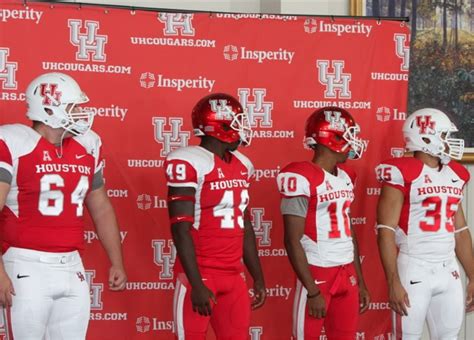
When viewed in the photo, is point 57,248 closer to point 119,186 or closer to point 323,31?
point 119,186

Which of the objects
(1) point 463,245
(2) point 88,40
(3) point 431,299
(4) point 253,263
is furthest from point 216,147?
(1) point 463,245

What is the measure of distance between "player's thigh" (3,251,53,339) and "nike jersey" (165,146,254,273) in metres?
0.56

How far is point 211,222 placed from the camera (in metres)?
3.10

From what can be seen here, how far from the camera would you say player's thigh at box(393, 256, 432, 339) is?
3334mm

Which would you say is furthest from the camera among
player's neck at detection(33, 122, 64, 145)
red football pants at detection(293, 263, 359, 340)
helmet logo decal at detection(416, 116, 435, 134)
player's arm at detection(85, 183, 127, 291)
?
helmet logo decal at detection(416, 116, 435, 134)

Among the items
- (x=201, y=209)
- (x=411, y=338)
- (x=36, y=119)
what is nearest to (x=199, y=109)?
(x=201, y=209)

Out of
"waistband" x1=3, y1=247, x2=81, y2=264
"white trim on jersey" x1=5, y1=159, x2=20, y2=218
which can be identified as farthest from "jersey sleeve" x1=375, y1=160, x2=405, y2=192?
"white trim on jersey" x1=5, y1=159, x2=20, y2=218

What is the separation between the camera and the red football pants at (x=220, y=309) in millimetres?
3012

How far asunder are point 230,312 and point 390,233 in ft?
2.36

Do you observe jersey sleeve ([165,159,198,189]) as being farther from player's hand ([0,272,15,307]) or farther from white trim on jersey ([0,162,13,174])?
player's hand ([0,272,15,307])

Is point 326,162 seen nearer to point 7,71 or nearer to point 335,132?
point 335,132

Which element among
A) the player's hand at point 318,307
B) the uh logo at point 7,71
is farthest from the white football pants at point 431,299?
the uh logo at point 7,71

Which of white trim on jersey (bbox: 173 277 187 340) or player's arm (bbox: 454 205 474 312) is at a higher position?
player's arm (bbox: 454 205 474 312)

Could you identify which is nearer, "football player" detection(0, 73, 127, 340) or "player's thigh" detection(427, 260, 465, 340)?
"football player" detection(0, 73, 127, 340)
